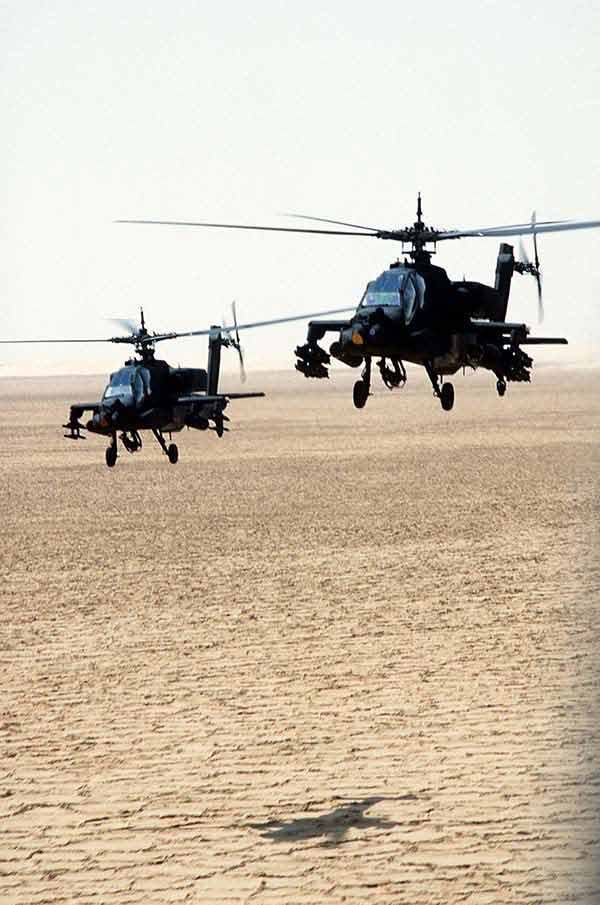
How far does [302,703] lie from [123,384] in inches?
1361

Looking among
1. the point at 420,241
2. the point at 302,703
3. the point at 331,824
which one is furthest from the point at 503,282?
the point at 302,703

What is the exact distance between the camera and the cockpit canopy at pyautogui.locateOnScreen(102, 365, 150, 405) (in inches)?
2672

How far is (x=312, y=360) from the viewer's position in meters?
18.1

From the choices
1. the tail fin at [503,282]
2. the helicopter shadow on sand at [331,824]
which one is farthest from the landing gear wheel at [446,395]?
the helicopter shadow on sand at [331,824]

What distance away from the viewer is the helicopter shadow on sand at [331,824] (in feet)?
86.3

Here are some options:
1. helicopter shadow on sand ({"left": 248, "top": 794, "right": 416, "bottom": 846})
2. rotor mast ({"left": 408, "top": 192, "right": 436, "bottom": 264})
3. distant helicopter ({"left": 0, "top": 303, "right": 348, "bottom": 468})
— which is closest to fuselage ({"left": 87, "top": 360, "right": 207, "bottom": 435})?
distant helicopter ({"left": 0, "top": 303, "right": 348, "bottom": 468})

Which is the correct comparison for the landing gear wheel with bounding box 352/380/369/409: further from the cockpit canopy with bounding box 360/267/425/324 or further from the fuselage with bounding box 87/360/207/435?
the fuselage with bounding box 87/360/207/435

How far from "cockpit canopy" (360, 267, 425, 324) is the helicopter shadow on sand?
10.5 m

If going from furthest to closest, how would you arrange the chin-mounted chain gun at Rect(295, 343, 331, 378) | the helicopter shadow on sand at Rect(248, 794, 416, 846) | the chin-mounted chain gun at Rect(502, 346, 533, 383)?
the helicopter shadow on sand at Rect(248, 794, 416, 846)
the chin-mounted chain gun at Rect(295, 343, 331, 378)
the chin-mounted chain gun at Rect(502, 346, 533, 383)

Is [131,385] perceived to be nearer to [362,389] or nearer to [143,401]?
[143,401]

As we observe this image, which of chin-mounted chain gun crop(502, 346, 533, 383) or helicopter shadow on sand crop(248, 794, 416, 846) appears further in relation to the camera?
helicopter shadow on sand crop(248, 794, 416, 846)

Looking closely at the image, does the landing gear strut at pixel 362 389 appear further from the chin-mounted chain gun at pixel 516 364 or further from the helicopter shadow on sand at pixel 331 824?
the helicopter shadow on sand at pixel 331 824

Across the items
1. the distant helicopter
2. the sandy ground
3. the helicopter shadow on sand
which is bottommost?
the helicopter shadow on sand

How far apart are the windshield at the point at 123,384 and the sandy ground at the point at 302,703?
6.39 metres
